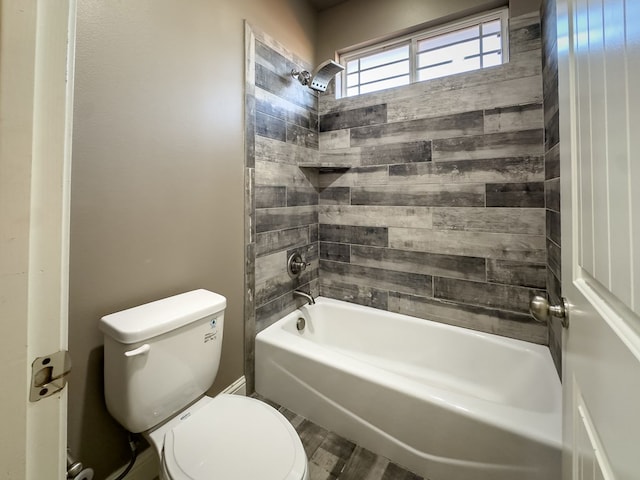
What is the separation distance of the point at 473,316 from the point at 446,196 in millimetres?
834

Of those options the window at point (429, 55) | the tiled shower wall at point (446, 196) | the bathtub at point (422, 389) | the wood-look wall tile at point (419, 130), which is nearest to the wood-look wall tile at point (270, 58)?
the tiled shower wall at point (446, 196)

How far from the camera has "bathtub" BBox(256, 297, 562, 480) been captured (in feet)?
3.83

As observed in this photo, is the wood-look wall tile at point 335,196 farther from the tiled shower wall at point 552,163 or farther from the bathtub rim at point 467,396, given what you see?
the tiled shower wall at point 552,163

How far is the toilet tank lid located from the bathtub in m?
0.65

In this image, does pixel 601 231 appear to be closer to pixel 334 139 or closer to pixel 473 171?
pixel 473 171

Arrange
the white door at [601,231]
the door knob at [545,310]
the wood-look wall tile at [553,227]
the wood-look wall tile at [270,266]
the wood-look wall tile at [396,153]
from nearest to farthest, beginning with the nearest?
the white door at [601,231] → the door knob at [545,310] → the wood-look wall tile at [553,227] → the wood-look wall tile at [270,266] → the wood-look wall tile at [396,153]

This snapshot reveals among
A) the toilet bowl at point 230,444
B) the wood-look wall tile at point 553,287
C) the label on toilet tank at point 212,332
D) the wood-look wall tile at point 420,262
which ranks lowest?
the toilet bowl at point 230,444

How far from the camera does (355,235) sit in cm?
235

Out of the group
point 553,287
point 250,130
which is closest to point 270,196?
point 250,130

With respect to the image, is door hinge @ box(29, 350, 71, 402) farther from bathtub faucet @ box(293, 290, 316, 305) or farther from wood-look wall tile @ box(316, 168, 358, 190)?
wood-look wall tile @ box(316, 168, 358, 190)

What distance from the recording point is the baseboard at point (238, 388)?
1714 mm

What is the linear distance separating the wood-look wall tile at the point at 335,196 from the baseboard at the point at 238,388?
147 centimetres

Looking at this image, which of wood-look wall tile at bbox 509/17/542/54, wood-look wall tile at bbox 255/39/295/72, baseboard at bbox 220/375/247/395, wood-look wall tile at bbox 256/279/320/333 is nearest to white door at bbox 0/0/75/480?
baseboard at bbox 220/375/247/395

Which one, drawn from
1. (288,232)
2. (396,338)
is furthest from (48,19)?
(396,338)
